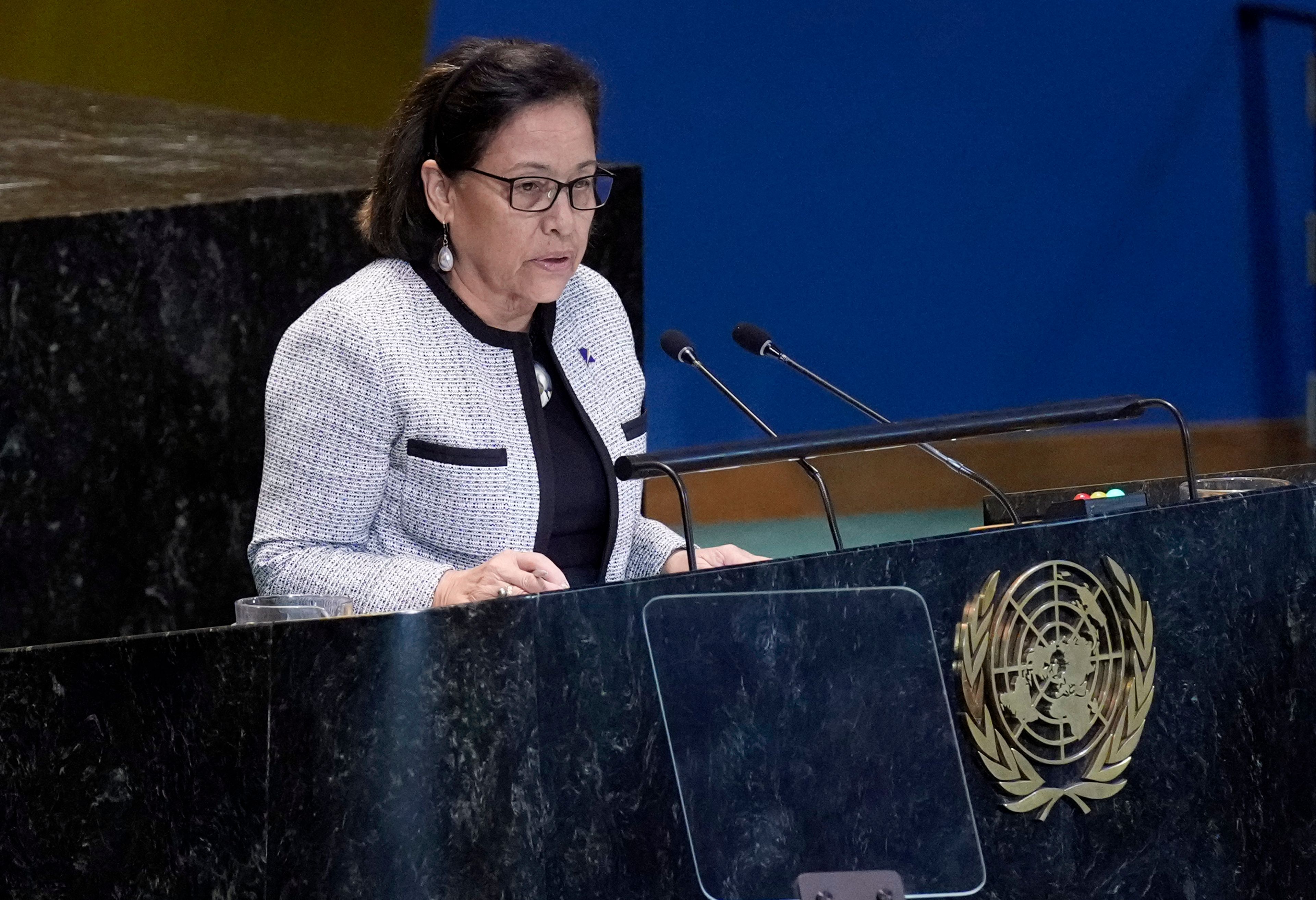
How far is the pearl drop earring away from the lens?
6.82 feet

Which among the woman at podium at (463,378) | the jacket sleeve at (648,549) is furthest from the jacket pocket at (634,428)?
the jacket sleeve at (648,549)

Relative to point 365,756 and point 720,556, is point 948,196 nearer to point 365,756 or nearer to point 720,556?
point 720,556

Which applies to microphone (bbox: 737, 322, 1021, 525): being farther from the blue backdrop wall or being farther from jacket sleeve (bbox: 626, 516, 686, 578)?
the blue backdrop wall

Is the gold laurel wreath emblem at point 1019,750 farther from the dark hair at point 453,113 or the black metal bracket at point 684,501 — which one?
the dark hair at point 453,113

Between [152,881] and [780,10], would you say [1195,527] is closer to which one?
[152,881]

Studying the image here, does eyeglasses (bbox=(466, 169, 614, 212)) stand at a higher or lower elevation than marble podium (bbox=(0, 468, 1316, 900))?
higher

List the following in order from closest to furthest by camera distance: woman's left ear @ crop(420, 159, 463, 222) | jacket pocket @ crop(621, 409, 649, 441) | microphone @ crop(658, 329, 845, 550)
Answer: microphone @ crop(658, 329, 845, 550), woman's left ear @ crop(420, 159, 463, 222), jacket pocket @ crop(621, 409, 649, 441)

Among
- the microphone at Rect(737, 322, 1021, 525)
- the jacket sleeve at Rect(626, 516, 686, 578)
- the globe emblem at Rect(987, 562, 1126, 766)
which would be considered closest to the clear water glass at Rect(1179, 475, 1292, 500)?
the microphone at Rect(737, 322, 1021, 525)

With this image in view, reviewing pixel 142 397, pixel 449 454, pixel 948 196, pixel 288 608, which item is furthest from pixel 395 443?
pixel 948 196

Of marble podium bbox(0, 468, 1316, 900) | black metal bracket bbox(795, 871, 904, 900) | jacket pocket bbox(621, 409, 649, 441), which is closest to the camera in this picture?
marble podium bbox(0, 468, 1316, 900)

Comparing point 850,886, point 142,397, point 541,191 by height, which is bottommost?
point 850,886

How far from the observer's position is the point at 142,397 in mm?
2971

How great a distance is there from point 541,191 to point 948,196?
3451mm

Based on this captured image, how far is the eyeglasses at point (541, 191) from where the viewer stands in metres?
2.01
